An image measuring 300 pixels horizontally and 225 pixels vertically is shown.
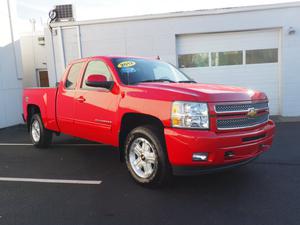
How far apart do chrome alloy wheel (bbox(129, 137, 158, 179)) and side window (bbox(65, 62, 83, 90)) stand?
2.08 meters

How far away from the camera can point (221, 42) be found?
37.1ft

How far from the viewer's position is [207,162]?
11.8 feet

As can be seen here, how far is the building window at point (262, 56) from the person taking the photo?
36.6 ft

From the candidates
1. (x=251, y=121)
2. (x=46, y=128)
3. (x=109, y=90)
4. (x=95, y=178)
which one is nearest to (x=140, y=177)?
(x=95, y=178)

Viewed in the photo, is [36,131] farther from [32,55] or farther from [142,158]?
[32,55]

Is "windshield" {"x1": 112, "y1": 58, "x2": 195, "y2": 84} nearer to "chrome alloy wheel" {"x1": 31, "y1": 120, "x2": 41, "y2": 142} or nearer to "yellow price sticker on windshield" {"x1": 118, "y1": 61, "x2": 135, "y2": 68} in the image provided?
"yellow price sticker on windshield" {"x1": 118, "y1": 61, "x2": 135, "y2": 68}

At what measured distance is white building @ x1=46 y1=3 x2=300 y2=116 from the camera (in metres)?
10.8

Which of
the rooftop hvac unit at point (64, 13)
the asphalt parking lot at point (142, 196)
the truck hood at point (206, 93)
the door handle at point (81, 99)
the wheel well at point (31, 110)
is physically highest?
the rooftop hvac unit at point (64, 13)

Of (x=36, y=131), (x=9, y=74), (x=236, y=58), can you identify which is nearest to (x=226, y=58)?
(x=236, y=58)

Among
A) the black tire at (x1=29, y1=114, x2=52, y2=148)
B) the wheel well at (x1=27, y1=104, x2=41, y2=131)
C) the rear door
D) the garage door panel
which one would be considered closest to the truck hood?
the rear door

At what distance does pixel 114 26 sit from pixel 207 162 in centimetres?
Result: 940

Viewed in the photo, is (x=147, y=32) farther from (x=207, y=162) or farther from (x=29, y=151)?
(x=207, y=162)

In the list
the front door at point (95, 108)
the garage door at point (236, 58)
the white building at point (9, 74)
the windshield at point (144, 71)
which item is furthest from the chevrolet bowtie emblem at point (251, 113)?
the white building at point (9, 74)

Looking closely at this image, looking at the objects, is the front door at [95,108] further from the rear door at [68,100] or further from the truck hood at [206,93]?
the truck hood at [206,93]
